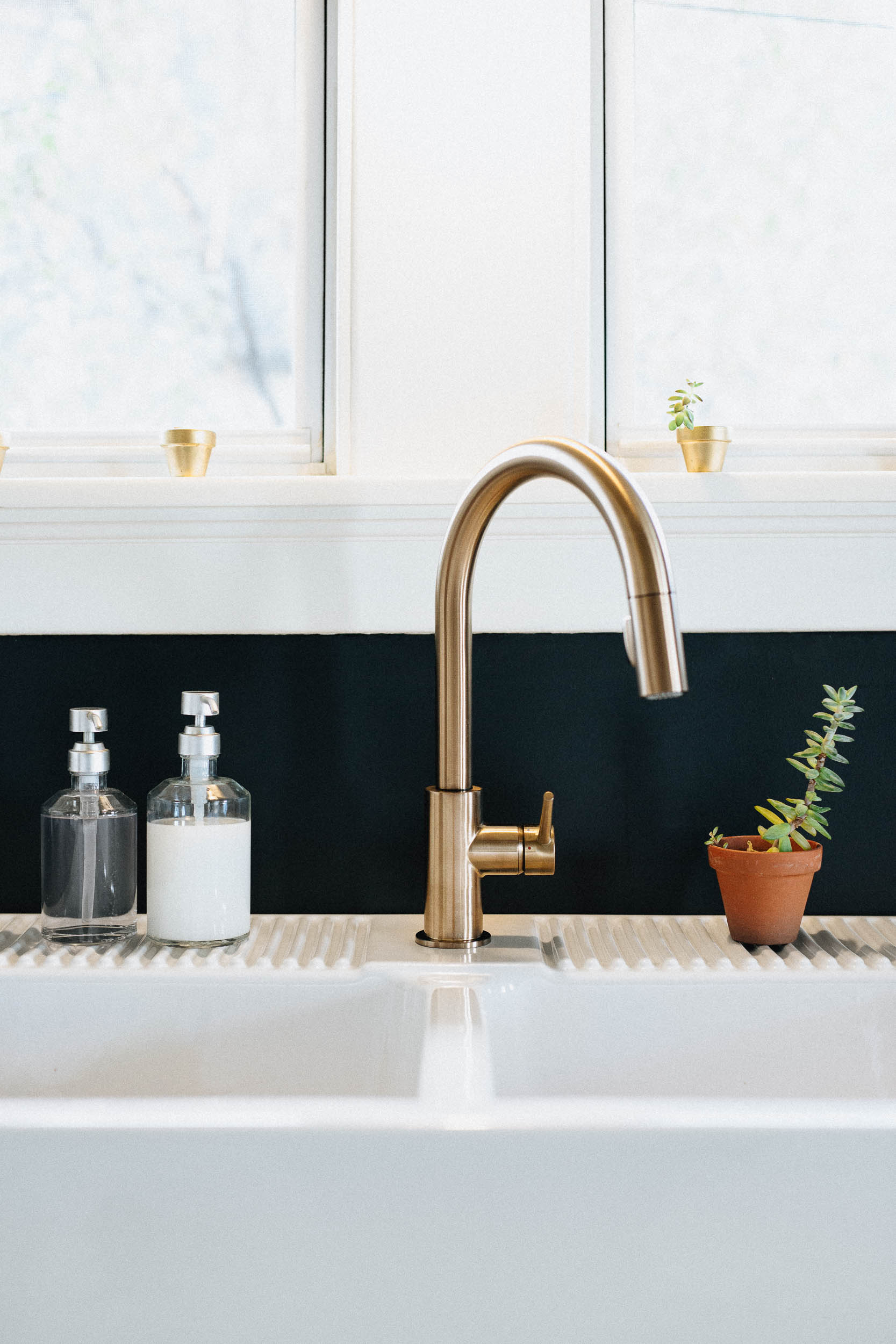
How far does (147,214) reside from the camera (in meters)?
Result: 1.10

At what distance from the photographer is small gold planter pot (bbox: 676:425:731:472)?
3.23 feet

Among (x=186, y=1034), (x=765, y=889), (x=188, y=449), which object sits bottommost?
(x=186, y=1034)

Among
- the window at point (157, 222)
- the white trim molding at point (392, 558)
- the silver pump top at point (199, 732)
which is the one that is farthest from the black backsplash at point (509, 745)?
the window at point (157, 222)

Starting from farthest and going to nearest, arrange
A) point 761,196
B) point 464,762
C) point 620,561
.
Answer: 1. point 761,196
2. point 464,762
3. point 620,561

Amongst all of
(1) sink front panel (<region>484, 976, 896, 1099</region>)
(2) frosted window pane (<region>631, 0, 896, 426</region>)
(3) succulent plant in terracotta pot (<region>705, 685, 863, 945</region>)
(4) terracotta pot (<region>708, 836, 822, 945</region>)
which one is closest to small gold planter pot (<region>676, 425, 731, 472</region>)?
(2) frosted window pane (<region>631, 0, 896, 426</region>)

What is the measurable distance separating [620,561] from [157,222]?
0.70 meters

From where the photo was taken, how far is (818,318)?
1.10 meters

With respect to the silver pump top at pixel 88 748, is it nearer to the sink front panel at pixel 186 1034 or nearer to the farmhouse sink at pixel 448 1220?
the sink front panel at pixel 186 1034

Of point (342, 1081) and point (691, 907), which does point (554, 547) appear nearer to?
point (691, 907)

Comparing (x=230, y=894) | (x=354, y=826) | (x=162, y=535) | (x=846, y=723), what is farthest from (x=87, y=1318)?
(x=846, y=723)

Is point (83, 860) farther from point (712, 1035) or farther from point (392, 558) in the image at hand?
point (712, 1035)

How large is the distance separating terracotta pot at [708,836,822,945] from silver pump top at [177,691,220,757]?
0.46m

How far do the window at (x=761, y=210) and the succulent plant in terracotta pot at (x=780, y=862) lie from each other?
0.37m

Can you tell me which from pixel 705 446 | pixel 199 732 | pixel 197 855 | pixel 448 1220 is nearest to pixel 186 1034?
pixel 197 855
